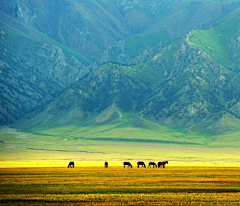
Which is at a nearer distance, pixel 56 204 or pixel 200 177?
pixel 56 204

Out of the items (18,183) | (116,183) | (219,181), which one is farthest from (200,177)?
(18,183)

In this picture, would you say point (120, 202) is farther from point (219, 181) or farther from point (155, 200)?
point (219, 181)

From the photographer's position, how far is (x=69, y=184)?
83.4 metres

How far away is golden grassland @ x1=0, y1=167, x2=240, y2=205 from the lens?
63219 millimetres

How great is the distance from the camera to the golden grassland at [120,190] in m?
63.2

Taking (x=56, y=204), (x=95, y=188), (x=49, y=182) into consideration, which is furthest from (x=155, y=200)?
(x=49, y=182)

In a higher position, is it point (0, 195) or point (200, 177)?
point (200, 177)

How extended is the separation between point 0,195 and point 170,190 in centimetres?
2151

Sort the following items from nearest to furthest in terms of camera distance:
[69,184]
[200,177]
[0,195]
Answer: [0,195] → [69,184] → [200,177]

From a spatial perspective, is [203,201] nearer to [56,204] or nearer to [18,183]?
[56,204]

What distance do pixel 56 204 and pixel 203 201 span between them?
51.7 feet

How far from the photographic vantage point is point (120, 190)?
75.1 m

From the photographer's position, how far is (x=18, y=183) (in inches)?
3319

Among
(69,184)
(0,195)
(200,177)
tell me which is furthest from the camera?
(200,177)
